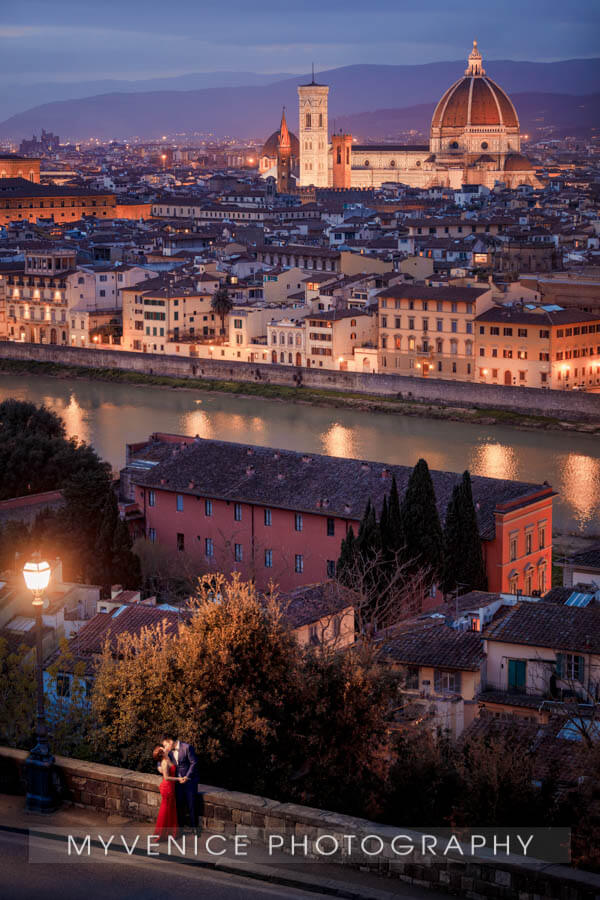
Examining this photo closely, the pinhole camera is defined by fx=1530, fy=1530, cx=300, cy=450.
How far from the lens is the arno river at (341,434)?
36.6 ft

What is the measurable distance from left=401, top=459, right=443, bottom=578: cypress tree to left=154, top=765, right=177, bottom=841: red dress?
13.1 ft

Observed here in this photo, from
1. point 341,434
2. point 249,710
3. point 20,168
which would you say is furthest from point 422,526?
point 20,168

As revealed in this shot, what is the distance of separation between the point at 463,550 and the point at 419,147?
136ft

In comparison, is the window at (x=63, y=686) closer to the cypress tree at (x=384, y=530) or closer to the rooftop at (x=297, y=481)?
the cypress tree at (x=384, y=530)

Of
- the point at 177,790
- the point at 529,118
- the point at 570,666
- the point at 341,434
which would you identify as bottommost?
the point at 341,434

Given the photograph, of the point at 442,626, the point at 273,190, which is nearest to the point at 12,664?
the point at 442,626

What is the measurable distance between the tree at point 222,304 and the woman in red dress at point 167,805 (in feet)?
51.2

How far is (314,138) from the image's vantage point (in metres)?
45.5

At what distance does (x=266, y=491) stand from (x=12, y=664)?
4123 millimetres

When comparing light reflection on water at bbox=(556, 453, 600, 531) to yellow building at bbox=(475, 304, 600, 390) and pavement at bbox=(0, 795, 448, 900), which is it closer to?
yellow building at bbox=(475, 304, 600, 390)

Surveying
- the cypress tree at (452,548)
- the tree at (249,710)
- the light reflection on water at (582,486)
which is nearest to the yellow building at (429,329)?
the light reflection on water at (582,486)

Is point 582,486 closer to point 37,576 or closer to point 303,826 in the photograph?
point 37,576

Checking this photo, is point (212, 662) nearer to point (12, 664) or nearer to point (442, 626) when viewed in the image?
point (12, 664)

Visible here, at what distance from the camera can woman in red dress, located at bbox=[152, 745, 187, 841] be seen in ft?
8.19
